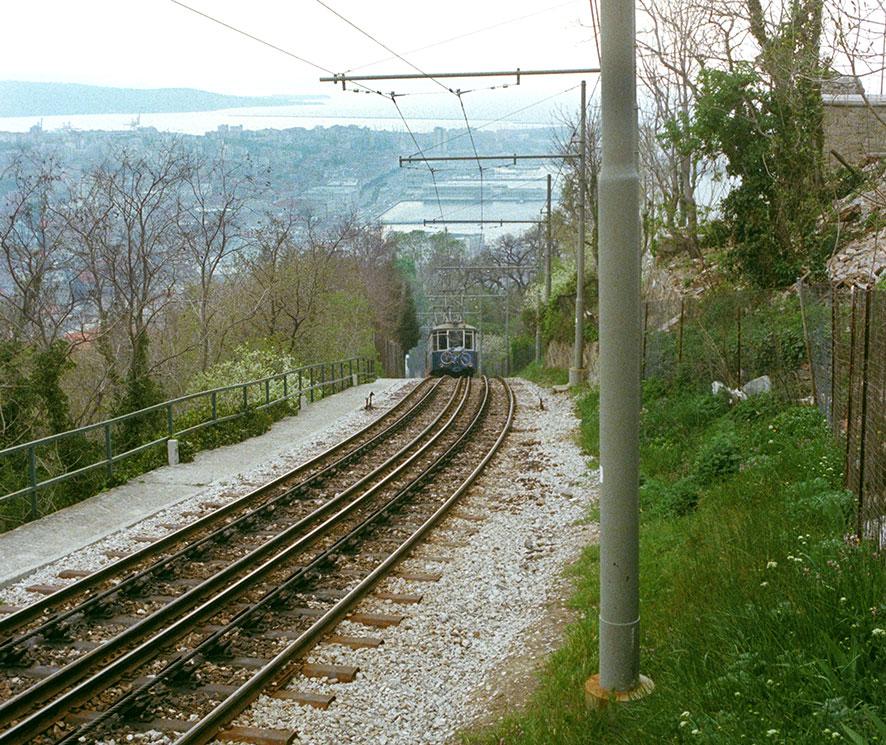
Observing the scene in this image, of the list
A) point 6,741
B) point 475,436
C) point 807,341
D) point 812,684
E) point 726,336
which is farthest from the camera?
point 475,436

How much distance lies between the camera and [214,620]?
8625mm

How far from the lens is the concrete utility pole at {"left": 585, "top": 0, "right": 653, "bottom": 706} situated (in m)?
5.25

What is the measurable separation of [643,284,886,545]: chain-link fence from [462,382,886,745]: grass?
1.32 feet

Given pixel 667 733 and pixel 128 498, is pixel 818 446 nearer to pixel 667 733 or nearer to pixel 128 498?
pixel 667 733

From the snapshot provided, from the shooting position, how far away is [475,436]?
20.0m

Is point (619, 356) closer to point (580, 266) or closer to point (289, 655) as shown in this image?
Result: point (289, 655)

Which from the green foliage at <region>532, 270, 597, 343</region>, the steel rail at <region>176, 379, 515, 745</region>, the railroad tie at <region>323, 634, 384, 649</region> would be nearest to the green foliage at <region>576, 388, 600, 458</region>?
the steel rail at <region>176, 379, 515, 745</region>

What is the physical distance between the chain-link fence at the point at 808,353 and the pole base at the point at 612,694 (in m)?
1.73

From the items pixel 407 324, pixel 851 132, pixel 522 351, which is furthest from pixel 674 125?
pixel 407 324

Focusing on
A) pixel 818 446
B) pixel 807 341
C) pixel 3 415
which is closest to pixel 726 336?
pixel 807 341

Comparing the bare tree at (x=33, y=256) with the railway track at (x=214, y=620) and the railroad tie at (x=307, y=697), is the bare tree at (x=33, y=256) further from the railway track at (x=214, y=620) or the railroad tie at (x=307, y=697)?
the railroad tie at (x=307, y=697)

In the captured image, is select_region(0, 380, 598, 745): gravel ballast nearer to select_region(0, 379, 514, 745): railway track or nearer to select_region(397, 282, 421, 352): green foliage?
select_region(0, 379, 514, 745): railway track

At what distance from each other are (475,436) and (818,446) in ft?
36.8

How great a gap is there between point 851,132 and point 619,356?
1998 cm
